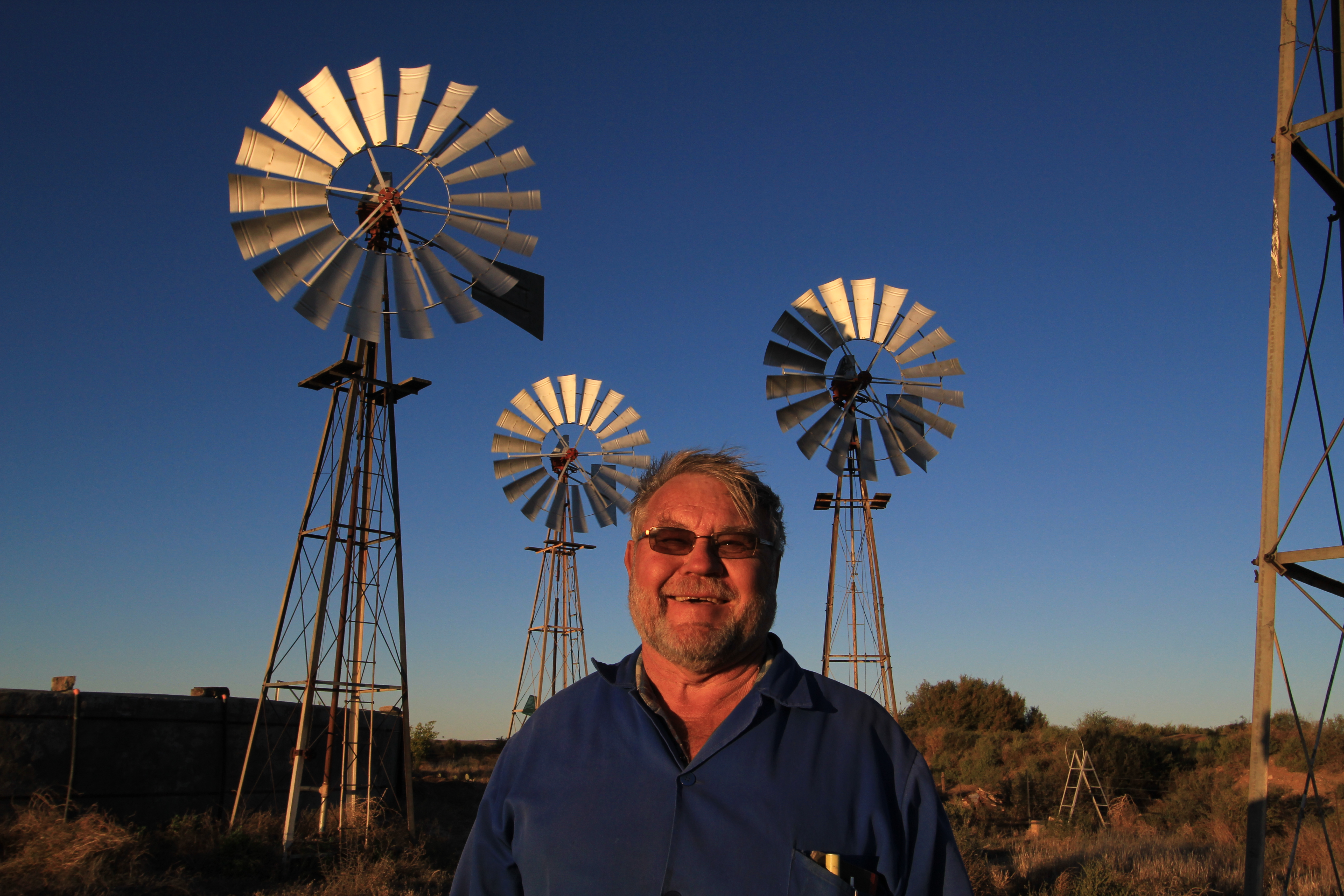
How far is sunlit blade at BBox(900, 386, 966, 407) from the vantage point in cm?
1703

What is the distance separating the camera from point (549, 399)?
21.0 metres

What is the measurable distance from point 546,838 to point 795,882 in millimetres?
559

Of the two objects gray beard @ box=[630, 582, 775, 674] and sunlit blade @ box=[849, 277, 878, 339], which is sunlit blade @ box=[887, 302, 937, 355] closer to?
sunlit blade @ box=[849, 277, 878, 339]

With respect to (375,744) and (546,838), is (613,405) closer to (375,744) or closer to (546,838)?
(375,744)

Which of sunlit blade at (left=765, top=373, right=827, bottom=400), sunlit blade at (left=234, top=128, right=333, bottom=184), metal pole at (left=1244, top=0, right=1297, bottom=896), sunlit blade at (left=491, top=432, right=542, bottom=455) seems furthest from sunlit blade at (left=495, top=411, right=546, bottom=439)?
metal pole at (left=1244, top=0, right=1297, bottom=896)

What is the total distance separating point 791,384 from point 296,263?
9.15m

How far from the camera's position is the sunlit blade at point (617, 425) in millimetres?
21078

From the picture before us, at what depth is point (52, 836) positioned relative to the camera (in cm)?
932

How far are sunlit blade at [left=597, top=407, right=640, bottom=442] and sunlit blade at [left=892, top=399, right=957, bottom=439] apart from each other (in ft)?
21.3

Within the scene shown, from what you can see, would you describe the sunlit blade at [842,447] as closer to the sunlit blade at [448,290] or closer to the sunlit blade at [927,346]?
the sunlit blade at [927,346]

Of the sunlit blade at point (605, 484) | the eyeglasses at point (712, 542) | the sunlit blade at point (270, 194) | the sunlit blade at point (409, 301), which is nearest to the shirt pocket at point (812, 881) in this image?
the eyeglasses at point (712, 542)

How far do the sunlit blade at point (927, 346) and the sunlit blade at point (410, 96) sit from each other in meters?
9.74

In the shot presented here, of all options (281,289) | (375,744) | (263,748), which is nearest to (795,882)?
(281,289)

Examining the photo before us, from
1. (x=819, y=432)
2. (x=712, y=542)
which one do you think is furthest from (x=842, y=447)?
(x=712, y=542)
